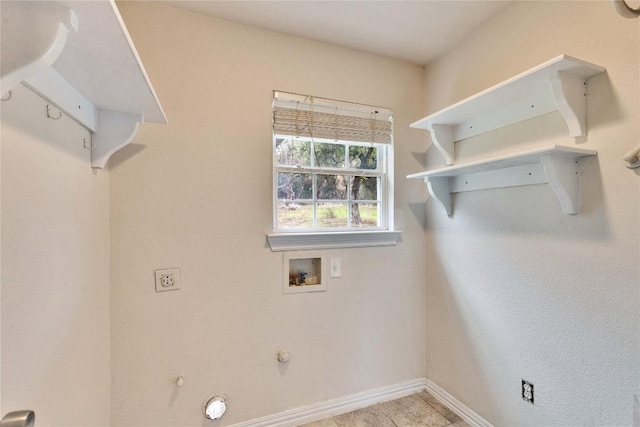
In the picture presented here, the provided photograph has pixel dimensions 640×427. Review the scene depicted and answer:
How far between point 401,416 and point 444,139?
66.8 inches

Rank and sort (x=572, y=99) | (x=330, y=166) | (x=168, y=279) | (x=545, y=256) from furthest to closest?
(x=330, y=166) → (x=168, y=279) → (x=545, y=256) → (x=572, y=99)

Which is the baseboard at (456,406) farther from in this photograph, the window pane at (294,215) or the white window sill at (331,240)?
the window pane at (294,215)

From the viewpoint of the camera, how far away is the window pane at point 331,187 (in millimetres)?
1842

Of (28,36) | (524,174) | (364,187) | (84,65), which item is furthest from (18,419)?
(524,174)

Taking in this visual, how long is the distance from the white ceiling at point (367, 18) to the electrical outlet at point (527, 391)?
188 cm

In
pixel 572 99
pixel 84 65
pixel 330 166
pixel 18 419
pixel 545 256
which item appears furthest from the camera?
pixel 330 166

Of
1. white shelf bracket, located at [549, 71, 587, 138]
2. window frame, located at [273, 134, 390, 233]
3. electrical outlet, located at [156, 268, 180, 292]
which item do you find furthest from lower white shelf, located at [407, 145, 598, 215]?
electrical outlet, located at [156, 268, 180, 292]

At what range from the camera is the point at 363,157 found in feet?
6.42

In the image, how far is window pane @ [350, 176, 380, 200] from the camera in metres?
1.93

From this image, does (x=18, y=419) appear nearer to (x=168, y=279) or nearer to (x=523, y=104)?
(x=168, y=279)

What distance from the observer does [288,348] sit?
1689 mm

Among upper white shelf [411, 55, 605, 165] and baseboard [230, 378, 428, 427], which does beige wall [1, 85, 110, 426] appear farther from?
upper white shelf [411, 55, 605, 165]

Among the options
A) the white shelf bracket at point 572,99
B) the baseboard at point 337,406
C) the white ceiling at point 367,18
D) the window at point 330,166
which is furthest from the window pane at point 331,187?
the baseboard at point 337,406

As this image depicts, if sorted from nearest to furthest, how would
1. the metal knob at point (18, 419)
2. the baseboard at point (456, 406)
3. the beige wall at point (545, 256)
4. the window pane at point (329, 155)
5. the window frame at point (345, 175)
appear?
the metal knob at point (18, 419)
the beige wall at point (545, 256)
the baseboard at point (456, 406)
the window frame at point (345, 175)
the window pane at point (329, 155)
